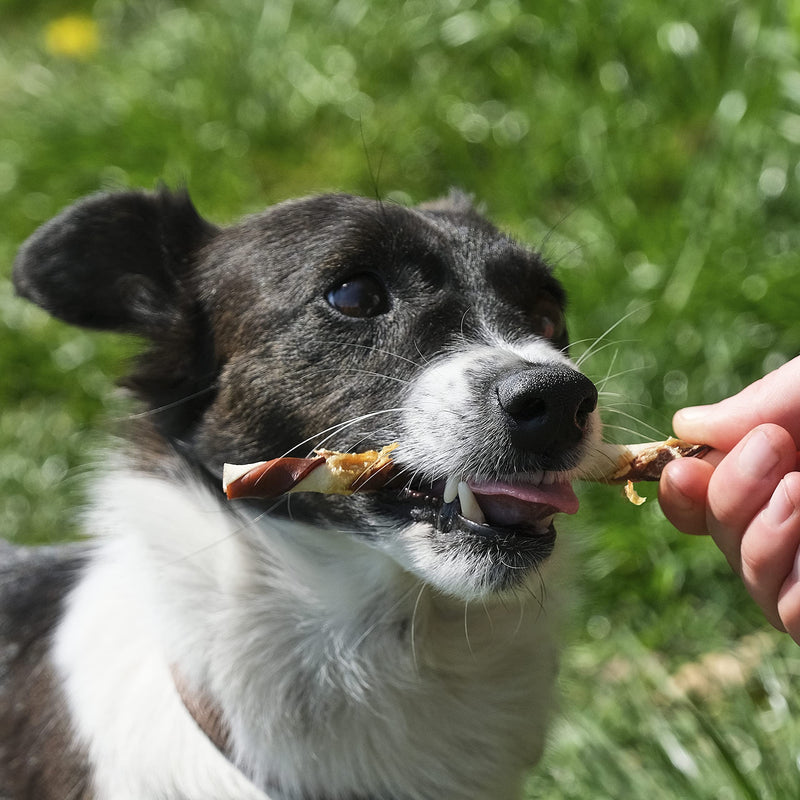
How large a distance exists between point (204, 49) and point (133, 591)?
13.3 ft

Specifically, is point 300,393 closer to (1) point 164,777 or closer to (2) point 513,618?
(2) point 513,618

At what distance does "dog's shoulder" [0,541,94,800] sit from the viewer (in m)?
2.40

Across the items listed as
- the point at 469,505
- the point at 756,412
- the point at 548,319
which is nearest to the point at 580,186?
the point at 548,319

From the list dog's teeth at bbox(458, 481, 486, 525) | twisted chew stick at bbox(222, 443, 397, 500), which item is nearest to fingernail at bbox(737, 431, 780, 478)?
dog's teeth at bbox(458, 481, 486, 525)

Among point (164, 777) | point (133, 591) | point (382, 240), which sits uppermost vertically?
point (382, 240)

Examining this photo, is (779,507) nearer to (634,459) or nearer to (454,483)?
(634,459)

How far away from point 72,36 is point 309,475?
5701mm

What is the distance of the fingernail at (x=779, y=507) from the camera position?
1.89m

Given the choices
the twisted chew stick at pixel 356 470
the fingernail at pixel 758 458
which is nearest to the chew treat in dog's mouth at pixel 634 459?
the twisted chew stick at pixel 356 470

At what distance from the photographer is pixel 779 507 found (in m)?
1.89

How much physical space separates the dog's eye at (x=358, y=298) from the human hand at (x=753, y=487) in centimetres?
74

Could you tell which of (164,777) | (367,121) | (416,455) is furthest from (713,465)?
(367,121)

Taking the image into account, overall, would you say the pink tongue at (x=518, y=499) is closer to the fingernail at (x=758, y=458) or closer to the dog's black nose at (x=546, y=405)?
the dog's black nose at (x=546, y=405)

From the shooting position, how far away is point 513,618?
7.99 ft
